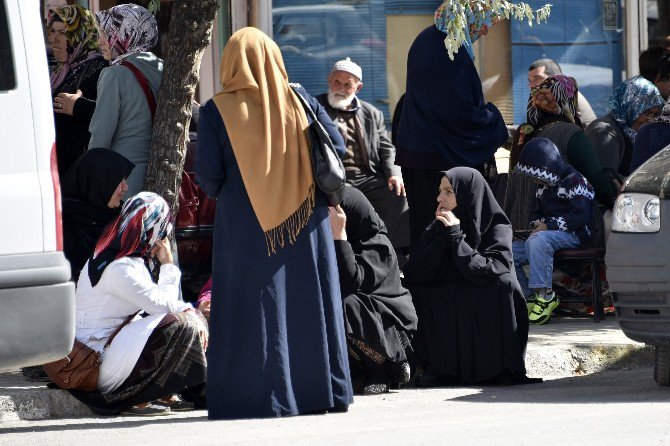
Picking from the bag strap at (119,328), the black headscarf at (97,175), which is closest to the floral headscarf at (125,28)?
the black headscarf at (97,175)

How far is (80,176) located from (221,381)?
151 centimetres

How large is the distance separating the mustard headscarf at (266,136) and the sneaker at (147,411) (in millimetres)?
1099

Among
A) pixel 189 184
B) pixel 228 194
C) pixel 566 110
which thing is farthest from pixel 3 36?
pixel 566 110

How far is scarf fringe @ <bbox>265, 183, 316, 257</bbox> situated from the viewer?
734 centimetres

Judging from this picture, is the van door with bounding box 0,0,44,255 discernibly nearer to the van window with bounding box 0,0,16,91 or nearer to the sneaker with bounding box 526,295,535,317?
the van window with bounding box 0,0,16,91

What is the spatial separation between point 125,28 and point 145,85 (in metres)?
0.36

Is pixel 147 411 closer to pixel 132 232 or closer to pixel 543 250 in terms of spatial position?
pixel 132 232

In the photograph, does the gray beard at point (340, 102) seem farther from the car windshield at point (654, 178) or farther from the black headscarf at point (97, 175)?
the car windshield at point (654, 178)

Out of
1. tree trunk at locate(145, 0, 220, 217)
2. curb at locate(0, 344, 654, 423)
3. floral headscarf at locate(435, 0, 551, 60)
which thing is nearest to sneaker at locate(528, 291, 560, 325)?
curb at locate(0, 344, 654, 423)

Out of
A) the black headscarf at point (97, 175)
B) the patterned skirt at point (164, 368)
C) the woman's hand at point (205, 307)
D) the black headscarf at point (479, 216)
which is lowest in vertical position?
the patterned skirt at point (164, 368)

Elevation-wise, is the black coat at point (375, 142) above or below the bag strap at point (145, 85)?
below

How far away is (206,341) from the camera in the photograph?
306 inches

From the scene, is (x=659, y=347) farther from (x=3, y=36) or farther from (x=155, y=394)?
(x=3, y=36)

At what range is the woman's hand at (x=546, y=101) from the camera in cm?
1085
